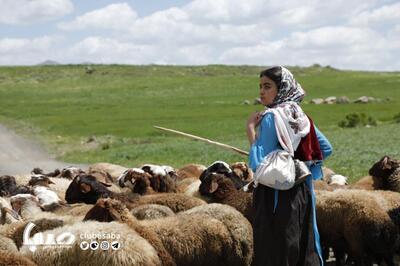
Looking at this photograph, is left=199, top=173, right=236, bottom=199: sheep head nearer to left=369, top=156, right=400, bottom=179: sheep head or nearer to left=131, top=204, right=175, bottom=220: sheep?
left=131, top=204, right=175, bottom=220: sheep

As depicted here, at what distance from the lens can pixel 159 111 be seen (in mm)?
63875

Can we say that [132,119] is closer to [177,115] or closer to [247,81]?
[177,115]

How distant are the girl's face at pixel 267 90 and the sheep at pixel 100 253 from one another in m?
2.02

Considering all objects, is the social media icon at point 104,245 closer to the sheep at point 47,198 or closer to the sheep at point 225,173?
the sheep at point 47,198

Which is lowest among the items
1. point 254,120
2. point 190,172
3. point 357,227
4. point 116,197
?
point 190,172

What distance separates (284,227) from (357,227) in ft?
12.7

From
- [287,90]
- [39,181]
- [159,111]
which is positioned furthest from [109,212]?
[159,111]

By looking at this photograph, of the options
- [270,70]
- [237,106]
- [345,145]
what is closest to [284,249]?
[270,70]

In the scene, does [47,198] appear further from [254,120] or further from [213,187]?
[254,120]

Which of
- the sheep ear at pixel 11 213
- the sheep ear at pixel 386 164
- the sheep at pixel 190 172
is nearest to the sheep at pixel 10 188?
the sheep ear at pixel 11 213

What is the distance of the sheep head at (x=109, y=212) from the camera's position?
748 cm

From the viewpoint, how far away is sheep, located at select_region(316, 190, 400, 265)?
938 centimetres

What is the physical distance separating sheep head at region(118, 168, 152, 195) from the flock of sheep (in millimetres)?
19

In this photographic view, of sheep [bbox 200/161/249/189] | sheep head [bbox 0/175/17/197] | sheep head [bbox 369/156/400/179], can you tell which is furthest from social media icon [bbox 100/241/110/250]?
sheep head [bbox 369/156/400/179]
